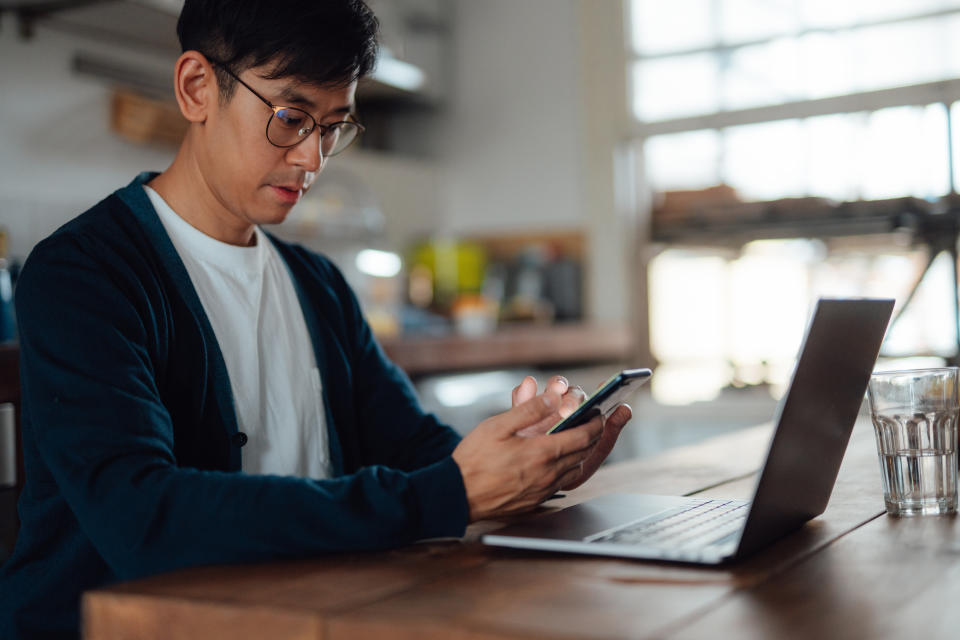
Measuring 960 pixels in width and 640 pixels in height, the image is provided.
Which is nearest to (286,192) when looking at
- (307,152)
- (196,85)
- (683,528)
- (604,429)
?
(307,152)

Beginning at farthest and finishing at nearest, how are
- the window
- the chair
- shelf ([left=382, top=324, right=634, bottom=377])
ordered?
1. the window
2. shelf ([left=382, top=324, right=634, bottom=377])
3. the chair

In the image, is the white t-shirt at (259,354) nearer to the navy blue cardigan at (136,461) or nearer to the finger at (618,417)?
the navy blue cardigan at (136,461)

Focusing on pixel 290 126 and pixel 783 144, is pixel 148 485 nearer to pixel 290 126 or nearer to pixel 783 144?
pixel 290 126

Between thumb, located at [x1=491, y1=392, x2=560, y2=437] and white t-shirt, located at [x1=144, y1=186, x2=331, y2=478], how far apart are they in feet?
1.32

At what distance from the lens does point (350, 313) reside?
1534 millimetres

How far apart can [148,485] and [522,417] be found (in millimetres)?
339

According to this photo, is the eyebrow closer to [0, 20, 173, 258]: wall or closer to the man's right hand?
the man's right hand

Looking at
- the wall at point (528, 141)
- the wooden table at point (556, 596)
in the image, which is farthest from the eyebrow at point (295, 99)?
the wall at point (528, 141)

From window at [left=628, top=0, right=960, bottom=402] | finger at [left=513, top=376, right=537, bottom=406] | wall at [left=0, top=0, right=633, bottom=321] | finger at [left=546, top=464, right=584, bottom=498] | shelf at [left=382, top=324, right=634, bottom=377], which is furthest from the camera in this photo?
wall at [left=0, top=0, right=633, bottom=321]

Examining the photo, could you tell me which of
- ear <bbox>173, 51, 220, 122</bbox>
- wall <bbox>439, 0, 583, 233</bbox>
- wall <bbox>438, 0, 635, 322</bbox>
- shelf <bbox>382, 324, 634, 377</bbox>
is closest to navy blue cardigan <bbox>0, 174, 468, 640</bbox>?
ear <bbox>173, 51, 220, 122</bbox>

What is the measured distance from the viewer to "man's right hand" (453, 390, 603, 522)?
0.94 meters

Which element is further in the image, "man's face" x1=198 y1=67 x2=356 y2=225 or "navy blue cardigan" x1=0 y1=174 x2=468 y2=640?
"man's face" x1=198 y1=67 x2=356 y2=225

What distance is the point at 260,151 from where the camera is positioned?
4.03 feet

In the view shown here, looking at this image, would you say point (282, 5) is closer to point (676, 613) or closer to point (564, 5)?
point (676, 613)
